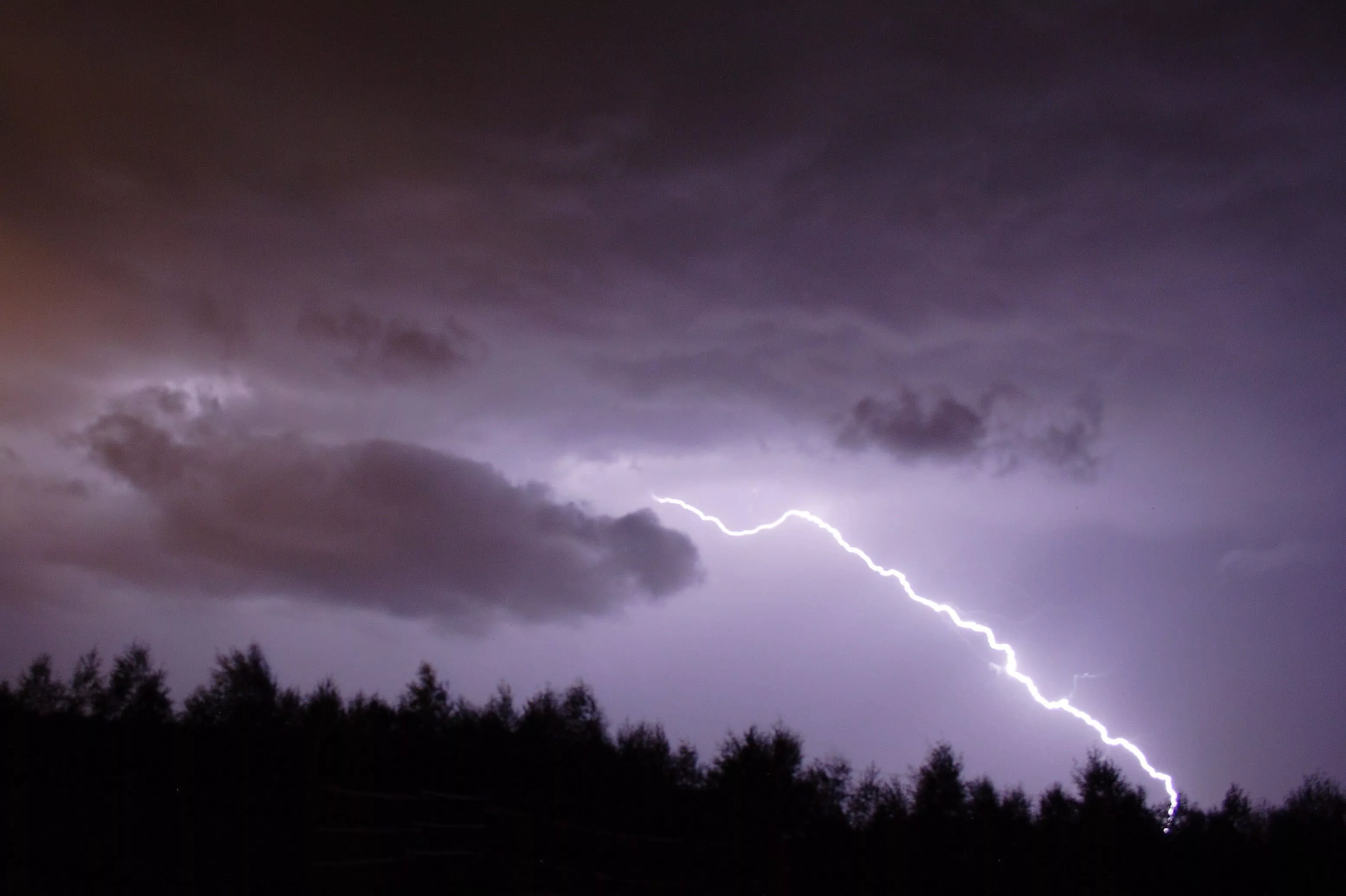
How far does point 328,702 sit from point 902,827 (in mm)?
21860

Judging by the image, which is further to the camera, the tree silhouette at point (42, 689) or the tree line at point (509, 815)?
the tree silhouette at point (42, 689)

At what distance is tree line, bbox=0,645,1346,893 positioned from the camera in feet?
45.5

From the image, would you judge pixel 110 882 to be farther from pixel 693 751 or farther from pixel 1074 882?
pixel 693 751

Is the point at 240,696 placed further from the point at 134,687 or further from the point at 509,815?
the point at 509,815

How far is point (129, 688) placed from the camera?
41.3 meters

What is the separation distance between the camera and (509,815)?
15.6 meters

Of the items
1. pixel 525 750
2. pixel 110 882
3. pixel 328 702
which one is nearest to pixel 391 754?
pixel 525 750

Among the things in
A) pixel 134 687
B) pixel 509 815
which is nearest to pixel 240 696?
pixel 134 687

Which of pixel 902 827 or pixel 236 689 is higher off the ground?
pixel 236 689

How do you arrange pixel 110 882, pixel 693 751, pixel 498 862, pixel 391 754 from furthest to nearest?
pixel 693 751 → pixel 391 754 → pixel 498 862 → pixel 110 882

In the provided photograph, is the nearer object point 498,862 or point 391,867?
point 391,867

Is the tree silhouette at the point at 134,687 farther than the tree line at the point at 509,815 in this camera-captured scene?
Yes

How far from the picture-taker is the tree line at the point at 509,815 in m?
13.9

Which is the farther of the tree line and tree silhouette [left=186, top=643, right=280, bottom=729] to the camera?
tree silhouette [left=186, top=643, right=280, bottom=729]
